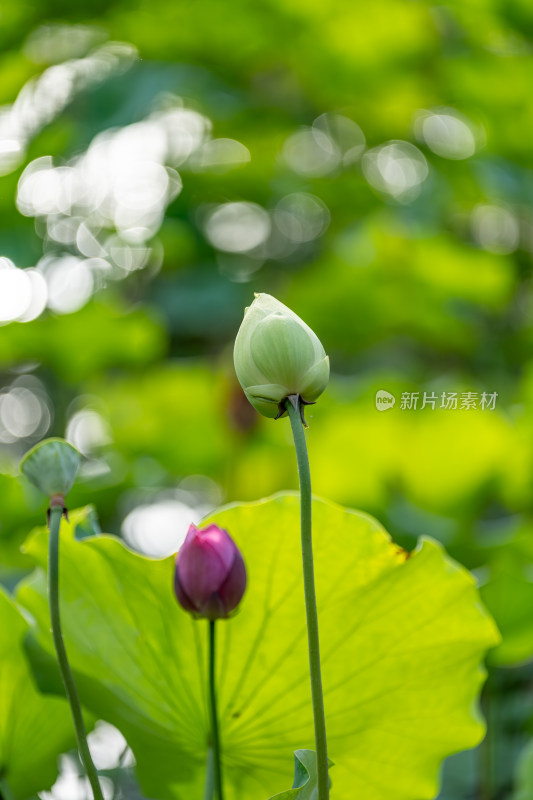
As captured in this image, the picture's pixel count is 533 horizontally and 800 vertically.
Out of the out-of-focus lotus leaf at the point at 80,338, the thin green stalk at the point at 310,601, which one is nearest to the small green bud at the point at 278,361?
the thin green stalk at the point at 310,601

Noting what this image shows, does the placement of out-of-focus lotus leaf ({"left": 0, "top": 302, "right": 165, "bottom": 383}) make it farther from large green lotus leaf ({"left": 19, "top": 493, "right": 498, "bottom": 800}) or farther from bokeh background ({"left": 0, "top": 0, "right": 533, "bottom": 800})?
large green lotus leaf ({"left": 19, "top": 493, "right": 498, "bottom": 800})

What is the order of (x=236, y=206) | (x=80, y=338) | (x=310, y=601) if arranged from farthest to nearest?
1. (x=236, y=206)
2. (x=80, y=338)
3. (x=310, y=601)

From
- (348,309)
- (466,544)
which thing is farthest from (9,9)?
(466,544)

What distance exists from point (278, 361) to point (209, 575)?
49 mm

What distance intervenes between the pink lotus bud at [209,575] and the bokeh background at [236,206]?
55 cm

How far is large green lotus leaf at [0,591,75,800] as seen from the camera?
0.23 m

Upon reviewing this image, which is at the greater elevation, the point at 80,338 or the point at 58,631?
the point at 58,631

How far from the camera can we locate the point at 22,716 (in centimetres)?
23

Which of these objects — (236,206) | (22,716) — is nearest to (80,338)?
(236,206)

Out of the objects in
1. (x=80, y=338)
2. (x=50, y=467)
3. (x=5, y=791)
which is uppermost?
(x=50, y=467)

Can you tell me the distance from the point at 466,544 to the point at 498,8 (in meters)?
0.91

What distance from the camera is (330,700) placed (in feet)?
0.68

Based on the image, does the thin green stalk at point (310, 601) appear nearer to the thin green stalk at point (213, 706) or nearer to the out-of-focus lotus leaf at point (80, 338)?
the thin green stalk at point (213, 706)

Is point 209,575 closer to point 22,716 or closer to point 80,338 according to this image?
point 22,716
